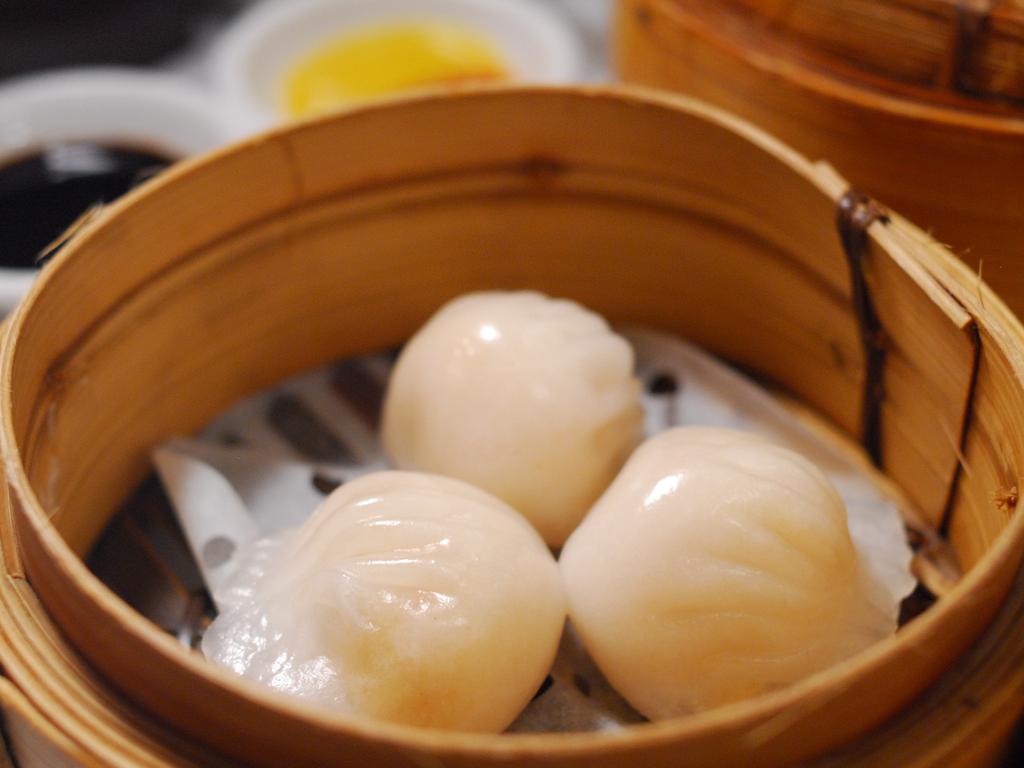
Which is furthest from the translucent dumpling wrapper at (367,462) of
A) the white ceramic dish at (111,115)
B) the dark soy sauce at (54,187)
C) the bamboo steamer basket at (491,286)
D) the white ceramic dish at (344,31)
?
the white ceramic dish at (344,31)

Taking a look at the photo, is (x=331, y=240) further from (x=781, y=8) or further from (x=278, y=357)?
(x=781, y=8)

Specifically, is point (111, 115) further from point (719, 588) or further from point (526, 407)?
point (719, 588)

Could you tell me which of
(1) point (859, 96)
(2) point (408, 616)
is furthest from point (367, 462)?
(1) point (859, 96)

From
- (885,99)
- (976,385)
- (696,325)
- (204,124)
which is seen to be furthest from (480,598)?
(204,124)

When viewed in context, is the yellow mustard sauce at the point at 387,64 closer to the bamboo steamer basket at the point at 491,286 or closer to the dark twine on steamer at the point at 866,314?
the bamboo steamer basket at the point at 491,286

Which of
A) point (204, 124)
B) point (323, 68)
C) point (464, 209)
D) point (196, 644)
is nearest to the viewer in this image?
point (196, 644)

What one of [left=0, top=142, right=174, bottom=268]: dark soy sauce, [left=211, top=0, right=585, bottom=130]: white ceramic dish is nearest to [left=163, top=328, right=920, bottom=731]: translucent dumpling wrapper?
[left=0, top=142, right=174, bottom=268]: dark soy sauce
